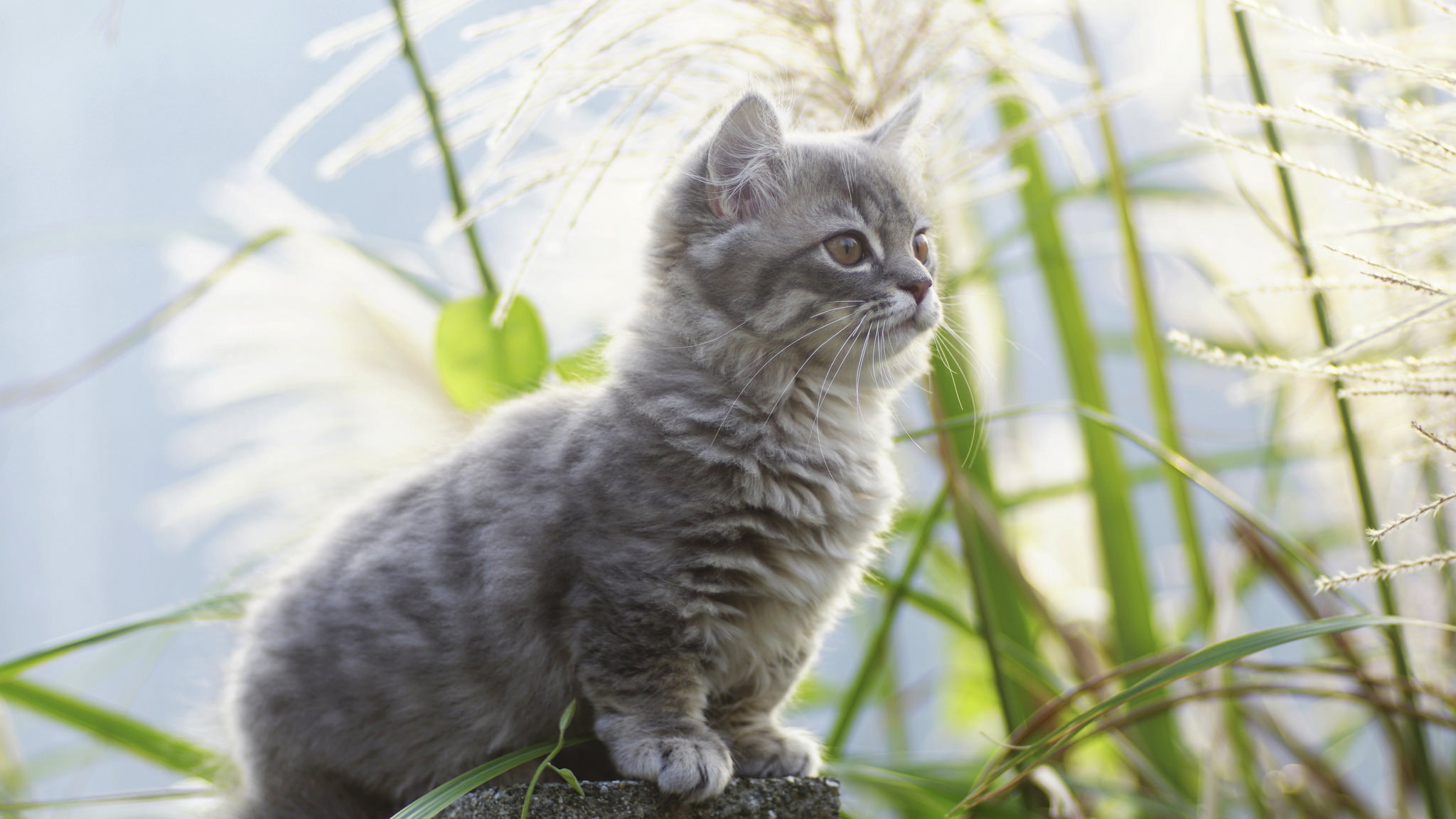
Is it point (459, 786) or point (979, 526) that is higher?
point (979, 526)

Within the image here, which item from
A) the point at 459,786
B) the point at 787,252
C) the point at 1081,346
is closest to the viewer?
the point at 459,786

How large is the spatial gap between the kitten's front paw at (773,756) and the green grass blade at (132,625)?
63cm

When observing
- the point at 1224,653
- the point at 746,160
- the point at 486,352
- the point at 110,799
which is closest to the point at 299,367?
the point at 486,352

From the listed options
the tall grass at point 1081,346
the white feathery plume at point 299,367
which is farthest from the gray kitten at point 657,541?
the white feathery plume at point 299,367

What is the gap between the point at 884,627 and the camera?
3.87 feet

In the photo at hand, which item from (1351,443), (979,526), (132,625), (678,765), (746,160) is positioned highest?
(746,160)

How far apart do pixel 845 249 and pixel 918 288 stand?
0.09 m

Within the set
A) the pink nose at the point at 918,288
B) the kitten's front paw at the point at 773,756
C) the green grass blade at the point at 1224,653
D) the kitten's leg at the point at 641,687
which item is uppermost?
the pink nose at the point at 918,288

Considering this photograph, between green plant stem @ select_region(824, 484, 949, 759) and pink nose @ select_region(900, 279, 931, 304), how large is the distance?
0.30 metres

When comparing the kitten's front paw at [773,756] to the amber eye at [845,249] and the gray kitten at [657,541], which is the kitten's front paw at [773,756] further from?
the amber eye at [845,249]

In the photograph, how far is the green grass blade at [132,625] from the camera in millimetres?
937

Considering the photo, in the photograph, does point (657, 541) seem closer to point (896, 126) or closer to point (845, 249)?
point (845, 249)

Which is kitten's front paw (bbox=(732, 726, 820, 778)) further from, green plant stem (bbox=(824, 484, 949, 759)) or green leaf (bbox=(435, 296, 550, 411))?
green leaf (bbox=(435, 296, 550, 411))

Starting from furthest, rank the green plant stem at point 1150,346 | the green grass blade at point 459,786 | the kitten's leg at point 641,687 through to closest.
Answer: the green plant stem at point 1150,346 → the kitten's leg at point 641,687 → the green grass blade at point 459,786
